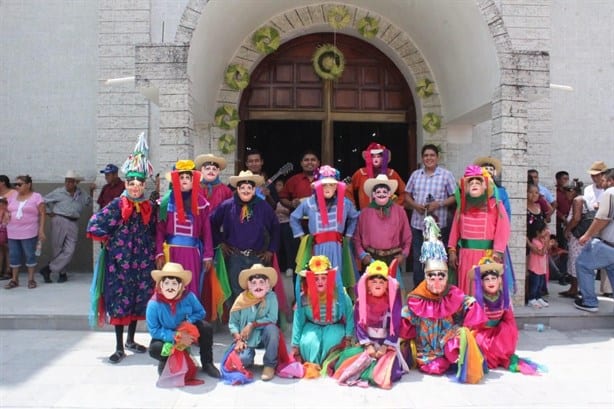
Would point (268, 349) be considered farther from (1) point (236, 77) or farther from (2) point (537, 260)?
(1) point (236, 77)

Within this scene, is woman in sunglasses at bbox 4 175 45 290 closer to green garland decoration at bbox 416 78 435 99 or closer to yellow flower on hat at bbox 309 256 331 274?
yellow flower on hat at bbox 309 256 331 274

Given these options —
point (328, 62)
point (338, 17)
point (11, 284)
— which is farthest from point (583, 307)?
point (11, 284)

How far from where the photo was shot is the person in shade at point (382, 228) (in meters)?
5.55

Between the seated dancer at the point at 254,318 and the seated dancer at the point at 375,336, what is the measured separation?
0.63 m

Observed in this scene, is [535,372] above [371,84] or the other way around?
the other way around

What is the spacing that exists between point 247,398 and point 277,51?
593 centimetres

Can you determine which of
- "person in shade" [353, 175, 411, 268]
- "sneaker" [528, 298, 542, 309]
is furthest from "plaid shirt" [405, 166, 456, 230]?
"sneaker" [528, 298, 542, 309]

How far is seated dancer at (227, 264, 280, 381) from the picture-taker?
184 inches

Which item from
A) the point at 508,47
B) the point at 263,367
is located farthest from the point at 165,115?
the point at 508,47

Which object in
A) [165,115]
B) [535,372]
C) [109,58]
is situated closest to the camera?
[535,372]

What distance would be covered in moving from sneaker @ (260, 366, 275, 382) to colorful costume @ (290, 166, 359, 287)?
1.19 meters

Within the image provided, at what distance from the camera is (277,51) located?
8.66 meters

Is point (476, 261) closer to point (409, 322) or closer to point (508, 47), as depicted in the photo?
point (409, 322)

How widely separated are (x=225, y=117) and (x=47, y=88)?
3183mm
